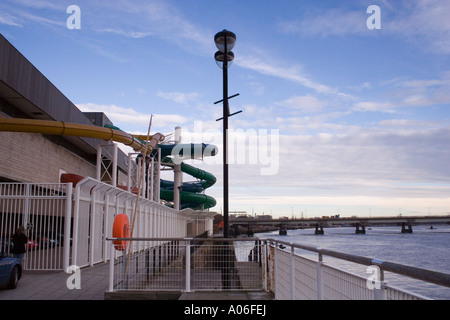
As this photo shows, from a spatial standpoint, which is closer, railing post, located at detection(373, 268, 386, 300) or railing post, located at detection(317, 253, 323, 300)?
railing post, located at detection(373, 268, 386, 300)

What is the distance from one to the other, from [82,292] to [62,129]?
13.5 meters

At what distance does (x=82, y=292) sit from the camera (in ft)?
31.8

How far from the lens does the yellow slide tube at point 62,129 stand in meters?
18.7

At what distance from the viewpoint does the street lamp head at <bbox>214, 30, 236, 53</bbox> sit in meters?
11.3

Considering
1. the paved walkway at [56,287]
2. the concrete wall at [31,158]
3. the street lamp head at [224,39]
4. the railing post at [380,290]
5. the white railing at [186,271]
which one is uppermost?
the street lamp head at [224,39]

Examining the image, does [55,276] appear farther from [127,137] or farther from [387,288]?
[127,137]

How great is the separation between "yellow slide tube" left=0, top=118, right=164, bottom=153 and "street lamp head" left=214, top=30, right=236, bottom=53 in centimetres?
930

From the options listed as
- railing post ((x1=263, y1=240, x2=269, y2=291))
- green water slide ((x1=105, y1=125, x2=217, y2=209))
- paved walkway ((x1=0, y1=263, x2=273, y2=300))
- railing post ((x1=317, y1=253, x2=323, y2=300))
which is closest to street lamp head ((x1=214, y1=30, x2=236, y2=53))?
railing post ((x1=263, y1=240, x2=269, y2=291))

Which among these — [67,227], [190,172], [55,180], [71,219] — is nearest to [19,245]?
[67,227]

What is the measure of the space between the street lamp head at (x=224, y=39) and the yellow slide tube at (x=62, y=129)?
30.5ft

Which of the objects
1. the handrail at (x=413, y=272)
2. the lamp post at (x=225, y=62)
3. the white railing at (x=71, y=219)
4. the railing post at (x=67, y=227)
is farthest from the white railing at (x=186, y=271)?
the handrail at (x=413, y=272)

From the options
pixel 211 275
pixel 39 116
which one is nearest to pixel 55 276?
pixel 211 275

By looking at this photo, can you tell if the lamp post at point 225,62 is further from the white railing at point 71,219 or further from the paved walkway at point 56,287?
the paved walkway at point 56,287

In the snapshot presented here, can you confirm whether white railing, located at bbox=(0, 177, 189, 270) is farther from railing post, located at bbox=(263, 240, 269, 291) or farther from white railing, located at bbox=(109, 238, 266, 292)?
railing post, located at bbox=(263, 240, 269, 291)
